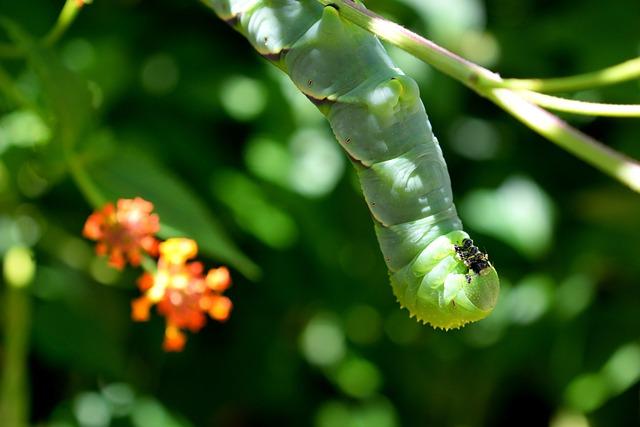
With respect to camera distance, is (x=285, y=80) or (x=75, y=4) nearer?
(x=75, y=4)

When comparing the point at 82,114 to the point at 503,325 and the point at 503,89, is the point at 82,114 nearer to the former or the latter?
the point at 503,89

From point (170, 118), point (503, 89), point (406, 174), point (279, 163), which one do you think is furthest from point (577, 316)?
point (503, 89)

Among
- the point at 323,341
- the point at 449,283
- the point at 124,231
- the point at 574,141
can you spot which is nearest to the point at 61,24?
the point at 124,231

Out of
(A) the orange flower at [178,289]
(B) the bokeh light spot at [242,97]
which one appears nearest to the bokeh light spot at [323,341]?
(B) the bokeh light spot at [242,97]

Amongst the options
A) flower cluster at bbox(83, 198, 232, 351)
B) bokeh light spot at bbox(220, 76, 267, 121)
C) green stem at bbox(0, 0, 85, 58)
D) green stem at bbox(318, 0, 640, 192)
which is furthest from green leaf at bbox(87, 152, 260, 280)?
green stem at bbox(318, 0, 640, 192)

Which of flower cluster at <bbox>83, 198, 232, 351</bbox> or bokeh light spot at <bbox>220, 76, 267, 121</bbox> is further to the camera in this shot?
bokeh light spot at <bbox>220, 76, 267, 121</bbox>

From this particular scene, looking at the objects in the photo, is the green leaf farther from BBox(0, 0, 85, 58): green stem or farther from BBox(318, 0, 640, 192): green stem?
BBox(318, 0, 640, 192): green stem

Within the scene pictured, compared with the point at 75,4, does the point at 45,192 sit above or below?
below
